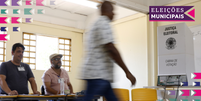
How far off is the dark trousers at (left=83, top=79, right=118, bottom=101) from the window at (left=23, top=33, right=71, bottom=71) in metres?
5.90

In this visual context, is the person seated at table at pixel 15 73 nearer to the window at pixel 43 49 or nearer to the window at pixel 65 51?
the window at pixel 43 49

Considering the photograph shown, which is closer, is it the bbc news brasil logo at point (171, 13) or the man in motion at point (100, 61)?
the man in motion at point (100, 61)

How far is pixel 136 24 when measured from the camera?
6469 mm


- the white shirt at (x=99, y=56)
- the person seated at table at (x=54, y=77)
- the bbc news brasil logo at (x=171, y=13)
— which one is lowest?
the person seated at table at (x=54, y=77)

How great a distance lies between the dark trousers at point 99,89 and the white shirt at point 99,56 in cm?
4

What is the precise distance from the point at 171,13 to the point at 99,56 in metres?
4.54

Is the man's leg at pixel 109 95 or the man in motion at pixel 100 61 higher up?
the man in motion at pixel 100 61

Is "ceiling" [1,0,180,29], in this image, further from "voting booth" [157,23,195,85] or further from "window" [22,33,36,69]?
"voting booth" [157,23,195,85]

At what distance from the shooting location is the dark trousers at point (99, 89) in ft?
5.00

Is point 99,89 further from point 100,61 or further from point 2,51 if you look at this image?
point 2,51

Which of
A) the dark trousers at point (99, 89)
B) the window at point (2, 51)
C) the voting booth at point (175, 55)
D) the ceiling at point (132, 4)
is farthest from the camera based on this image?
the window at point (2, 51)

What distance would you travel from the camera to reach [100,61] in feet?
5.17

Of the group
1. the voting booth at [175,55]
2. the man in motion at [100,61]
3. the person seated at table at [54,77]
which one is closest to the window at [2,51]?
the person seated at table at [54,77]

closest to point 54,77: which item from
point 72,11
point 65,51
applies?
point 65,51
